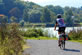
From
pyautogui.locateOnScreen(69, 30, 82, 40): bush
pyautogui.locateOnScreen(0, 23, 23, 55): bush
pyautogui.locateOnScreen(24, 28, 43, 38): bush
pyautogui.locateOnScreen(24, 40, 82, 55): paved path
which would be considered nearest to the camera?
pyautogui.locateOnScreen(0, 23, 23, 55): bush

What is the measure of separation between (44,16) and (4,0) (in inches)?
908

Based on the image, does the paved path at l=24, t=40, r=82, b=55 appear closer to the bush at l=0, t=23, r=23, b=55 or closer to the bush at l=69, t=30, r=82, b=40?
the bush at l=0, t=23, r=23, b=55

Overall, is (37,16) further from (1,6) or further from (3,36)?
(3,36)

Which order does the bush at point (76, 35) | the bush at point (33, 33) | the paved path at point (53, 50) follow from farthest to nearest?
the bush at point (33, 33) < the bush at point (76, 35) < the paved path at point (53, 50)

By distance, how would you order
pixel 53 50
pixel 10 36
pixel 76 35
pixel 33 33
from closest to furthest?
pixel 10 36 → pixel 53 50 → pixel 76 35 → pixel 33 33

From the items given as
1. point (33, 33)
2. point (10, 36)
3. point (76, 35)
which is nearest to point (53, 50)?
point (10, 36)

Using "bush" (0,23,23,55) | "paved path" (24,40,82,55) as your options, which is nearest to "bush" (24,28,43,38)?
"paved path" (24,40,82,55)

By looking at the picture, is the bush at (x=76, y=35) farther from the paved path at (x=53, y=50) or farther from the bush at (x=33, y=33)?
the paved path at (x=53, y=50)

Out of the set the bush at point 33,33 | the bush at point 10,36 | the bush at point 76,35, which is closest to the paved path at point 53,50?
the bush at point 10,36

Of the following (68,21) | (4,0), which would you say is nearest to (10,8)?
(4,0)

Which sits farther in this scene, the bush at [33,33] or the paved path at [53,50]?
the bush at [33,33]

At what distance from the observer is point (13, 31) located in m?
11.9

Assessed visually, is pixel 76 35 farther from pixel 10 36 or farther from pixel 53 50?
pixel 10 36

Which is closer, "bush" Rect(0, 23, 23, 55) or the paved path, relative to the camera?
"bush" Rect(0, 23, 23, 55)
